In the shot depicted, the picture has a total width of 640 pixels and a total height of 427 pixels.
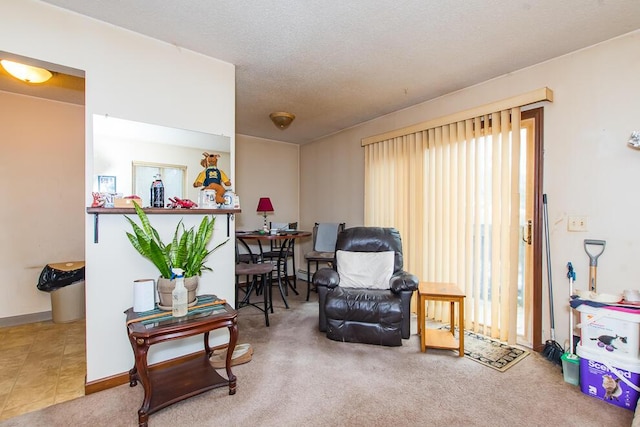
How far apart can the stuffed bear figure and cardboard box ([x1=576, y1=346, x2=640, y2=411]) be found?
117 inches

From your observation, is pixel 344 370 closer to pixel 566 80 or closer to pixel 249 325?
pixel 249 325

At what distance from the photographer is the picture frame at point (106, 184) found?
205 centimetres

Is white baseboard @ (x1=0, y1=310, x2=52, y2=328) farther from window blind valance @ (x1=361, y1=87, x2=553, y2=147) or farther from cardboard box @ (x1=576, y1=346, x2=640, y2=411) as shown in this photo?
cardboard box @ (x1=576, y1=346, x2=640, y2=411)

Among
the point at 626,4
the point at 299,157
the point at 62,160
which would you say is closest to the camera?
the point at 626,4

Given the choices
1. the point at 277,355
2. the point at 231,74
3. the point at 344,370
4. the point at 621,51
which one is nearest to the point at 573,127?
the point at 621,51

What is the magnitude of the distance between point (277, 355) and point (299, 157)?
3.94 metres

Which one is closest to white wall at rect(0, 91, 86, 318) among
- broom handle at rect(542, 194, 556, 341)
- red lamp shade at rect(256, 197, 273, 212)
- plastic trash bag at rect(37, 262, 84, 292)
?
plastic trash bag at rect(37, 262, 84, 292)

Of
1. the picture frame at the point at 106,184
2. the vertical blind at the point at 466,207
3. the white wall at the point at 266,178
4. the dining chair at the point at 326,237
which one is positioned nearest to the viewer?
the picture frame at the point at 106,184

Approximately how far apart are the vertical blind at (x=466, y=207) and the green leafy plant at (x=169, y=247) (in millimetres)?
2424

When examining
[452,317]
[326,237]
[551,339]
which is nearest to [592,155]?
[551,339]

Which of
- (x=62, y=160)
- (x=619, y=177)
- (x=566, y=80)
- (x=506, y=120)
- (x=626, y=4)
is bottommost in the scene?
(x=619, y=177)

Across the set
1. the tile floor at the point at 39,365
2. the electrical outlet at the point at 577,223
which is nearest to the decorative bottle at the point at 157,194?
the tile floor at the point at 39,365

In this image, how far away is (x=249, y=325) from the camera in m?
3.19

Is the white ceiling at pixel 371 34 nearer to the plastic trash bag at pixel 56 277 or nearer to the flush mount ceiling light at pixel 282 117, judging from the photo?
the flush mount ceiling light at pixel 282 117
